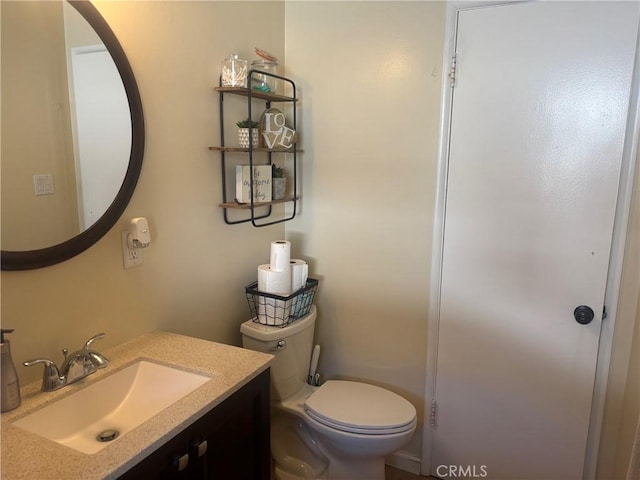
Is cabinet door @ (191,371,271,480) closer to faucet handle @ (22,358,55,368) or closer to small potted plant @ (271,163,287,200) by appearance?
faucet handle @ (22,358,55,368)

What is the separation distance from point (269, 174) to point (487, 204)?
0.91 meters

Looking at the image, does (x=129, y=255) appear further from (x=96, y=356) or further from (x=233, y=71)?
(x=233, y=71)

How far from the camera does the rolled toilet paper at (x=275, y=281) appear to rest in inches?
74.2

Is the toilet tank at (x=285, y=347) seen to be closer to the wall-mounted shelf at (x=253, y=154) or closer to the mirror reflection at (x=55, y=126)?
the wall-mounted shelf at (x=253, y=154)

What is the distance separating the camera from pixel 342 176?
2135 millimetres

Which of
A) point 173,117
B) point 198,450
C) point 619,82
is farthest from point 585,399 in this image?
point 173,117

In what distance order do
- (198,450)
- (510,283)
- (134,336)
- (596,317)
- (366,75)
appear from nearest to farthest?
(198,450), (134,336), (596,317), (510,283), (366,75)

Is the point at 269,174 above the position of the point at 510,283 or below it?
above

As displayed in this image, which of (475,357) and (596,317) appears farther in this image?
(475,357)

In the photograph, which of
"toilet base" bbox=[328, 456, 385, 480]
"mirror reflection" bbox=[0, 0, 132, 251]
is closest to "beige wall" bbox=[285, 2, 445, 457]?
"toilet base" bbox=[328, 456, 385, 480]

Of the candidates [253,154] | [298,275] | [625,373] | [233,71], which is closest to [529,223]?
[625,373]

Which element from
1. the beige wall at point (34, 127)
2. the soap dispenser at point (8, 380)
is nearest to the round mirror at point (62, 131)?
the beige wall at point (34, 127)

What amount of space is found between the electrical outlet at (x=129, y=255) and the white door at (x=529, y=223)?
4.01 ft

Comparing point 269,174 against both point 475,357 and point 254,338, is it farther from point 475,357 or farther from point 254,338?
point 475,357
